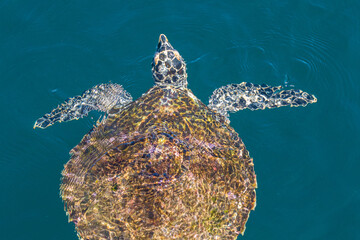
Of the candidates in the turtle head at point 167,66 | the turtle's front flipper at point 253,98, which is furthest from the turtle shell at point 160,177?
the turtle's front flipper at point 253,98

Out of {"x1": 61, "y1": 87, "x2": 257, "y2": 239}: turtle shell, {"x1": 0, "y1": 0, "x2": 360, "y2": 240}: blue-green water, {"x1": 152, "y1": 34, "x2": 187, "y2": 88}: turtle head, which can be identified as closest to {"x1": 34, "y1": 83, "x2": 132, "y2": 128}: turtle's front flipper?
{"x1": 0, "y1": 0, "x2": 360, "y2": 240}: blue-green water

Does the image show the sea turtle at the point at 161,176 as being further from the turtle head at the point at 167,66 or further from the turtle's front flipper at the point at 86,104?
the turtle's front flipper at the point at 86,104

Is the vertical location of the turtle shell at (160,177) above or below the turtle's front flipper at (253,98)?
below

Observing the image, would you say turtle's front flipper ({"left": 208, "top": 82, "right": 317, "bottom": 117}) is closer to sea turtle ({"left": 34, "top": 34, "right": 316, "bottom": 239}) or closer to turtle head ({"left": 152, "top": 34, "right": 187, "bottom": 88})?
turtle head ({"left": 152, "top": 34, "right": 187, "bottom": 88})

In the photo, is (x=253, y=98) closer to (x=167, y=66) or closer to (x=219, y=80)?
(x=219, y=80)

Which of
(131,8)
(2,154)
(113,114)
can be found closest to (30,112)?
(2,154)
